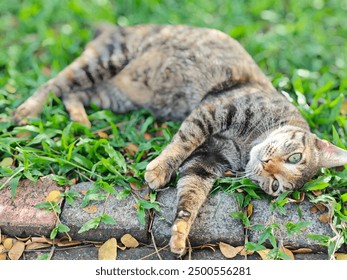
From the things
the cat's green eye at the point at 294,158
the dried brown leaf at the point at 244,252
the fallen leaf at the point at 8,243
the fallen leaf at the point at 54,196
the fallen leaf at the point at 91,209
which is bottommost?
the dried brown leaf at the point at 244,252

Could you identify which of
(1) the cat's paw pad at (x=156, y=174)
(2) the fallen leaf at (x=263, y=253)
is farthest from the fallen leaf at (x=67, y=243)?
(2) the fallen leaf at (x=263, y=253)

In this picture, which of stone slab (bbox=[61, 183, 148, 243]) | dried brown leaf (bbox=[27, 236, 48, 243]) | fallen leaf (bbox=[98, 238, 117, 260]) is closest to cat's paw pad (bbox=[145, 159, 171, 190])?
stone slab (bbox=[61, 183, 148, 243])

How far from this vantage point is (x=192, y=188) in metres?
3.45

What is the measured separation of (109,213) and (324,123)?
82.0 inches

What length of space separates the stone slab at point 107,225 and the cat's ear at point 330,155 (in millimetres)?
1384

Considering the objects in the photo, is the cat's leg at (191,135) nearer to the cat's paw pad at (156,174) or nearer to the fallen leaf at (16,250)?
the cat's paw pad at (156,174)

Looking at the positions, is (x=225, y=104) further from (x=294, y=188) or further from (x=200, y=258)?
(x=200, y=258)

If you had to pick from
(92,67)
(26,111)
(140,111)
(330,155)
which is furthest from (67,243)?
(330,155)

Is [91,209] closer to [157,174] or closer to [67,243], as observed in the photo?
[67,243]

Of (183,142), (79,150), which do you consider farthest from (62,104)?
(183,142)

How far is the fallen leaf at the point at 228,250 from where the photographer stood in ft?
10.7

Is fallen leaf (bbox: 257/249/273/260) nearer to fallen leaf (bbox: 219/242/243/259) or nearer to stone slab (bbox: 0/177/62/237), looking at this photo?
fallen leaf (bbox: 219/242/243/259)

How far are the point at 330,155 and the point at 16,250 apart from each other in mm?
2348

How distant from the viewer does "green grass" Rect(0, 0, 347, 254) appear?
3592 mm
